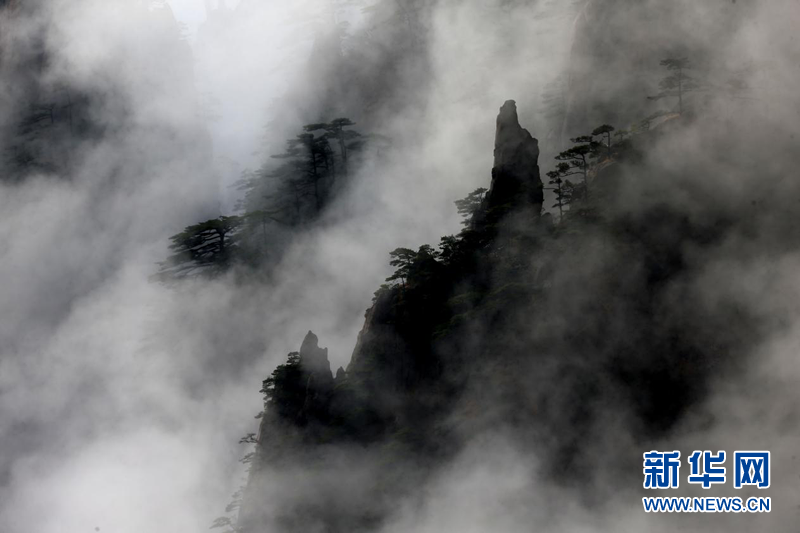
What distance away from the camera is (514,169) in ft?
128

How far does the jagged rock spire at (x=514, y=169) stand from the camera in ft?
124

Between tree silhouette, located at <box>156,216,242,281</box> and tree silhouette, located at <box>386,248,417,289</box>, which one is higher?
tree silhouette, located at <box>156,216,242,281</box>

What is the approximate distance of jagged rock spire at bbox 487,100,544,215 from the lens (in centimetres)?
3791

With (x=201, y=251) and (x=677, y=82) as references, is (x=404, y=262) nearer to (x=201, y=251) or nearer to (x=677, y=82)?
(x=677, y=82)

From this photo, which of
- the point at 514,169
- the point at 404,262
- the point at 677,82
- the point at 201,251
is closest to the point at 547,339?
the point at 404,262

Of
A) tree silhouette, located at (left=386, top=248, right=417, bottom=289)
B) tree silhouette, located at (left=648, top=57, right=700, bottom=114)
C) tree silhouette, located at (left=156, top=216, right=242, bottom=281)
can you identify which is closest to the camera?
tree silhouette, located at (left=386, top=248, right=417, bottom=289)

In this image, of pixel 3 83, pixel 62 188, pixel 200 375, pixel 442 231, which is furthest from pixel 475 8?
pixel 3 83

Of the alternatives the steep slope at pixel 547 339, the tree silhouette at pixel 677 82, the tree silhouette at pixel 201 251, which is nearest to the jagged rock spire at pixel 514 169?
the steep slope at pixel 547 339

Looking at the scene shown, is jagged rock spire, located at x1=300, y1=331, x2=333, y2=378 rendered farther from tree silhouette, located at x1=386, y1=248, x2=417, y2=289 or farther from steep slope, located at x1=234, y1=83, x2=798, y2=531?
tree silhouette, located at x1=386, y1=248, x2=417, y2=289

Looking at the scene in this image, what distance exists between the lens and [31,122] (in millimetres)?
78000

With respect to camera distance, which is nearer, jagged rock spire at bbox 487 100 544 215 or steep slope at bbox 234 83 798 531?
steep slope at bbox 234 83 798 531

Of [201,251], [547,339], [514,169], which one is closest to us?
[547,339]

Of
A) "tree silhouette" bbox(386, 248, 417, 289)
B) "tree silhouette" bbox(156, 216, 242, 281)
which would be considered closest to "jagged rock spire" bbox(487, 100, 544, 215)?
"tree silhouette" bbox(386, 248, 417, 289)

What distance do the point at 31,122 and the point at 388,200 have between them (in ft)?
160
